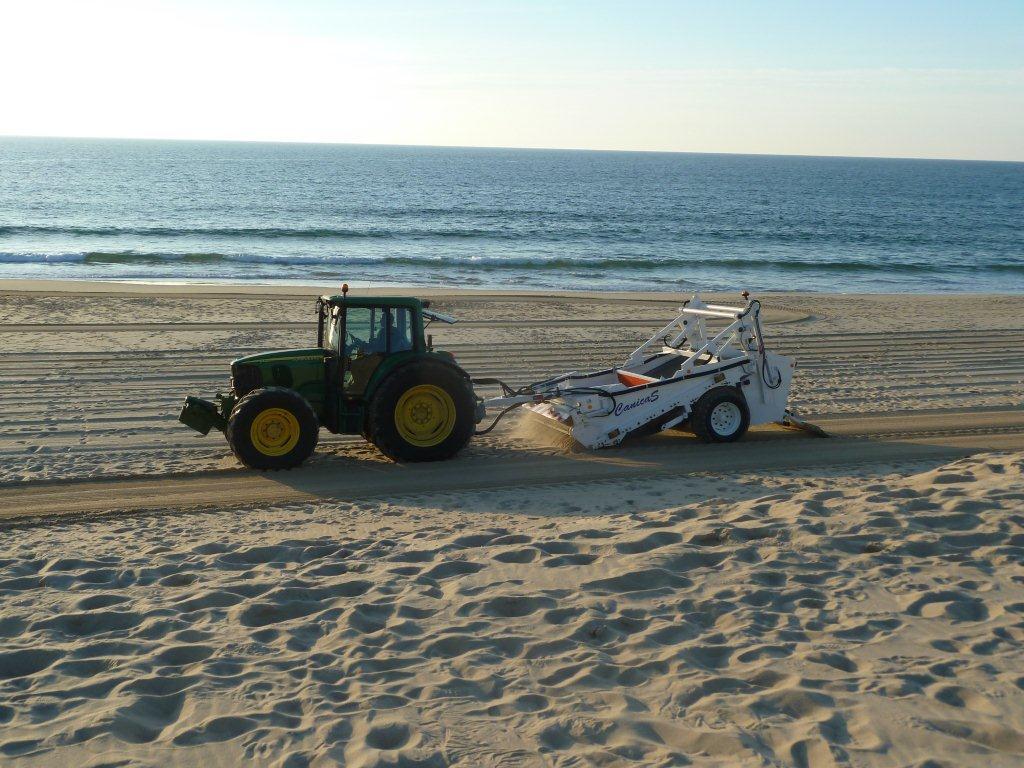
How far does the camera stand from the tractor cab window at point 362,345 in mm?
9641

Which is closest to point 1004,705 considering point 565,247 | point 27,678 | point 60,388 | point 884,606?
point 884,606

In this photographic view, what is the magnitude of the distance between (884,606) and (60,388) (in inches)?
389

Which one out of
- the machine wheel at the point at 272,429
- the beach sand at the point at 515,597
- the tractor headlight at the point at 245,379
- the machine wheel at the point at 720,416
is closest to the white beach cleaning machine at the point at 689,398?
the machine wheel at the point at 720,416

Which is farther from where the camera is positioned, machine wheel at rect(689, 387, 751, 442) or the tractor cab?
machine wheel at rect(689, 387, 751, 442)

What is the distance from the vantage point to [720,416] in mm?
10461

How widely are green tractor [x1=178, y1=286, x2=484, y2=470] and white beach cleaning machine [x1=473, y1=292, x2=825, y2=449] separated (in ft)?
1.99

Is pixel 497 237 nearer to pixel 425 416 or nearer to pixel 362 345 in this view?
pixel 362 345

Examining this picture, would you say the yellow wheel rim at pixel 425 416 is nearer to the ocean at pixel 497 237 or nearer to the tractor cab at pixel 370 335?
the tractor cab at pixel 370 335

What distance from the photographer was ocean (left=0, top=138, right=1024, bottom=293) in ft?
104

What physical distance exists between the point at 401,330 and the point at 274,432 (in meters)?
1.50

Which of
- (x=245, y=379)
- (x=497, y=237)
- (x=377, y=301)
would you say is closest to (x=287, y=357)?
(x=245, y=379)

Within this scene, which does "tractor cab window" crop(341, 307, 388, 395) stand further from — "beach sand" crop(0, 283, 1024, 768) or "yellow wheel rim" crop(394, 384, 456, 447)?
"beach sand" crop(0, 283, 1024, 768)

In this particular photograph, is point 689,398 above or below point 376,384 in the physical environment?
below

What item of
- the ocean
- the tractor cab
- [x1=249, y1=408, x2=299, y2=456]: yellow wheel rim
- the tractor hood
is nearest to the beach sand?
[x1=249, y1=408, x2=299, y2=456]: yellow wheel rim
